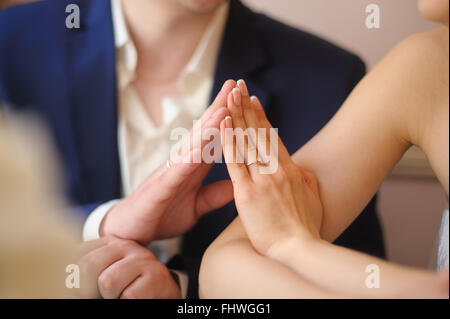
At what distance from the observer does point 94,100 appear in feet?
1.87

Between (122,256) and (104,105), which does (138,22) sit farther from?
(122,256)

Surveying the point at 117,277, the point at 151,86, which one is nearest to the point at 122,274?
the point at 117,277

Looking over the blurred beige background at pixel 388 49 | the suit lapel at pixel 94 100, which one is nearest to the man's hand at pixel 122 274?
the suit lapel at pixel 94 100

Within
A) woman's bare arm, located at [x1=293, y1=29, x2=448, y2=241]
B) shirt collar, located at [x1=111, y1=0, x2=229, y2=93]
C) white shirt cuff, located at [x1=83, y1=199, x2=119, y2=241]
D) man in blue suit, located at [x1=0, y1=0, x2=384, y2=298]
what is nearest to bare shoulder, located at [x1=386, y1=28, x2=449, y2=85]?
woman's bare arm, located at [x1=293, y1=29, x2=448, y2=241]

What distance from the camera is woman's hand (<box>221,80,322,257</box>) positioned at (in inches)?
15.7

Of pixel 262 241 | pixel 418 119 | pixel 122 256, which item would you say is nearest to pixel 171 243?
pixel 122 256

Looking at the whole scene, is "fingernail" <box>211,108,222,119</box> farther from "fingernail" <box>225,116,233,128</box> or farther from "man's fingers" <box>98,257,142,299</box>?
"man's fingers" <box>98,257,142,299</box>

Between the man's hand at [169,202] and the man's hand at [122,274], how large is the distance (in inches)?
0.9

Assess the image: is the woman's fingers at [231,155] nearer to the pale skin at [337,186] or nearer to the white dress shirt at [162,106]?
the pale skin at [337,186]

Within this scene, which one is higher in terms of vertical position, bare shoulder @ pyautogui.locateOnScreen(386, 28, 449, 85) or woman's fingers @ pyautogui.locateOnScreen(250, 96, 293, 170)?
bare shoulder @ pyautogui.locateOnScreen(386, 28, 449, 85)

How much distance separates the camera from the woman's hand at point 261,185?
398 mm

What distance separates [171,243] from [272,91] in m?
0.20

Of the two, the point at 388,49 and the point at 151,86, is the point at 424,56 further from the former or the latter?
the point at 151,86

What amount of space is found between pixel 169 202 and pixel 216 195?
5cm
